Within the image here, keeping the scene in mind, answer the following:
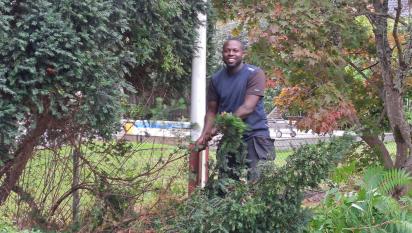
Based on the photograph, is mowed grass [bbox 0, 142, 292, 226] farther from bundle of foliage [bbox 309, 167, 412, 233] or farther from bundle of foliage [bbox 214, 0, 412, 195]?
bundle of foliage [bbox 214, 0, 412, 195]

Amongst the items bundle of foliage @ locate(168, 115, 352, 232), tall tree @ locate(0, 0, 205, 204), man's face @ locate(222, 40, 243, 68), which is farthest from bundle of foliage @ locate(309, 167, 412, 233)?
tall tree @ locate(0, 0, 205, 204)

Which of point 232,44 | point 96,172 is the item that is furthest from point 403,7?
point 96,172

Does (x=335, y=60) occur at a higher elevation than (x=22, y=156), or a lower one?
higher

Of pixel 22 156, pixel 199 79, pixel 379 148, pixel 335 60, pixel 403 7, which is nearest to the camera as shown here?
pixel 22 156

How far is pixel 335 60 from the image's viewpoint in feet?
23.5

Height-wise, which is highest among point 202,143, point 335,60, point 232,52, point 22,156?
point 335,60

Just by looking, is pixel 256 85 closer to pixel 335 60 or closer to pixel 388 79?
pixel 335 60

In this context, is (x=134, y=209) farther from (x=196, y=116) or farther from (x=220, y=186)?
(x=196, y=116)

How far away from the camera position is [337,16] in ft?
22.9

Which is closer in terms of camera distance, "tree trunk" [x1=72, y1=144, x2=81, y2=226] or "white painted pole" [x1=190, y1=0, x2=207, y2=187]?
"tree trunk" [x1=72, y1=144, x2=81, y2=226]

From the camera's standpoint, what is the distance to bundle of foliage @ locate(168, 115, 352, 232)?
189 inches

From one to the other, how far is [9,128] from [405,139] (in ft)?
17.6

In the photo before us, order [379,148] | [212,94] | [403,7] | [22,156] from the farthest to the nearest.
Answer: [379,148]
[403,7]
[212,94]
[22,156]

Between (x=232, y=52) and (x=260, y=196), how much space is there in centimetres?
125
